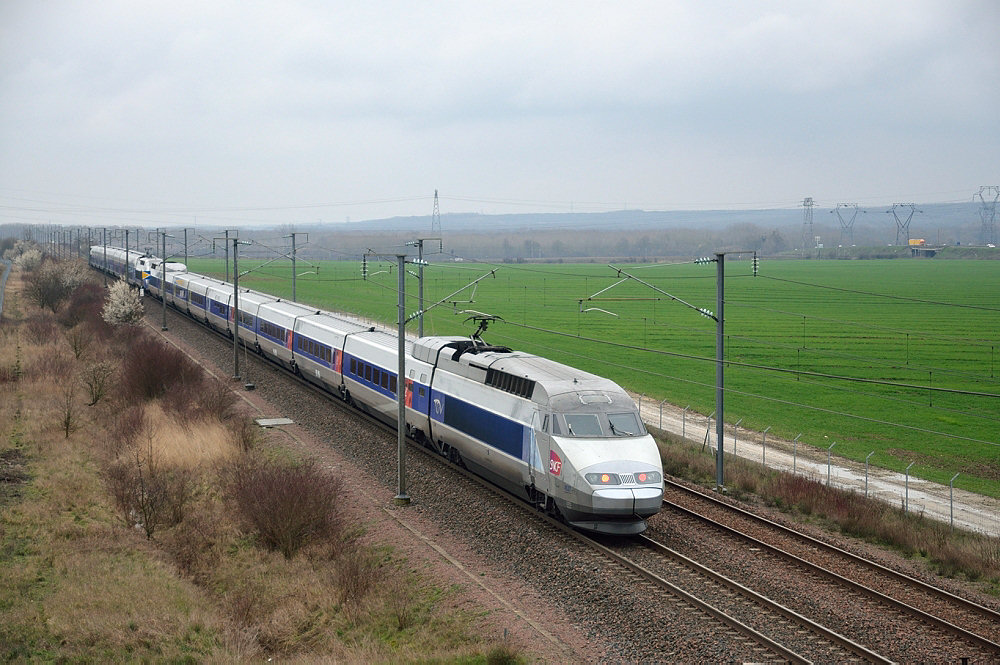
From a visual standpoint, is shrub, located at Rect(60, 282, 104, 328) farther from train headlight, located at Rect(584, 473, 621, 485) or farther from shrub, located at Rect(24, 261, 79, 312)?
train headlight, located at Rect(584, 473, 621, 485)

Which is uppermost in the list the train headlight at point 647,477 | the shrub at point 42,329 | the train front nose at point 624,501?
the shrub at point 42,329

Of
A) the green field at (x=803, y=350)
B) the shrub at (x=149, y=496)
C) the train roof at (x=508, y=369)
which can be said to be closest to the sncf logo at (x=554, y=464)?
the train roof at (x=508, y=369)

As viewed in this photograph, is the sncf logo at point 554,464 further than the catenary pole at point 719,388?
No

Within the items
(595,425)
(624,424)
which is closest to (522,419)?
(595,425)

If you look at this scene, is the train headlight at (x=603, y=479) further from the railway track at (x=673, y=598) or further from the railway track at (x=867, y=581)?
the railway track at (x=867, y=581)

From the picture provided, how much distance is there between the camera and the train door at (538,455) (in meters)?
22.2

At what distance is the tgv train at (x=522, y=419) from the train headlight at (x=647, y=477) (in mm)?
26

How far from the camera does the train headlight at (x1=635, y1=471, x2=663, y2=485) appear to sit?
2086cm

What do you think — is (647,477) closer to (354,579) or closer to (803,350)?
(354,579)

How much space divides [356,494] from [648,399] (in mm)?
24907

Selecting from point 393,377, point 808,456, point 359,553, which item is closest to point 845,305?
point 808,456

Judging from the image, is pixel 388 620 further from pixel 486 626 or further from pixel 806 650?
pixel 806 650

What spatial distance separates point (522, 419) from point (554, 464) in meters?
2.04

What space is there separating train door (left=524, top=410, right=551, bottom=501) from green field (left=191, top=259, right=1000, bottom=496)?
242 inches
